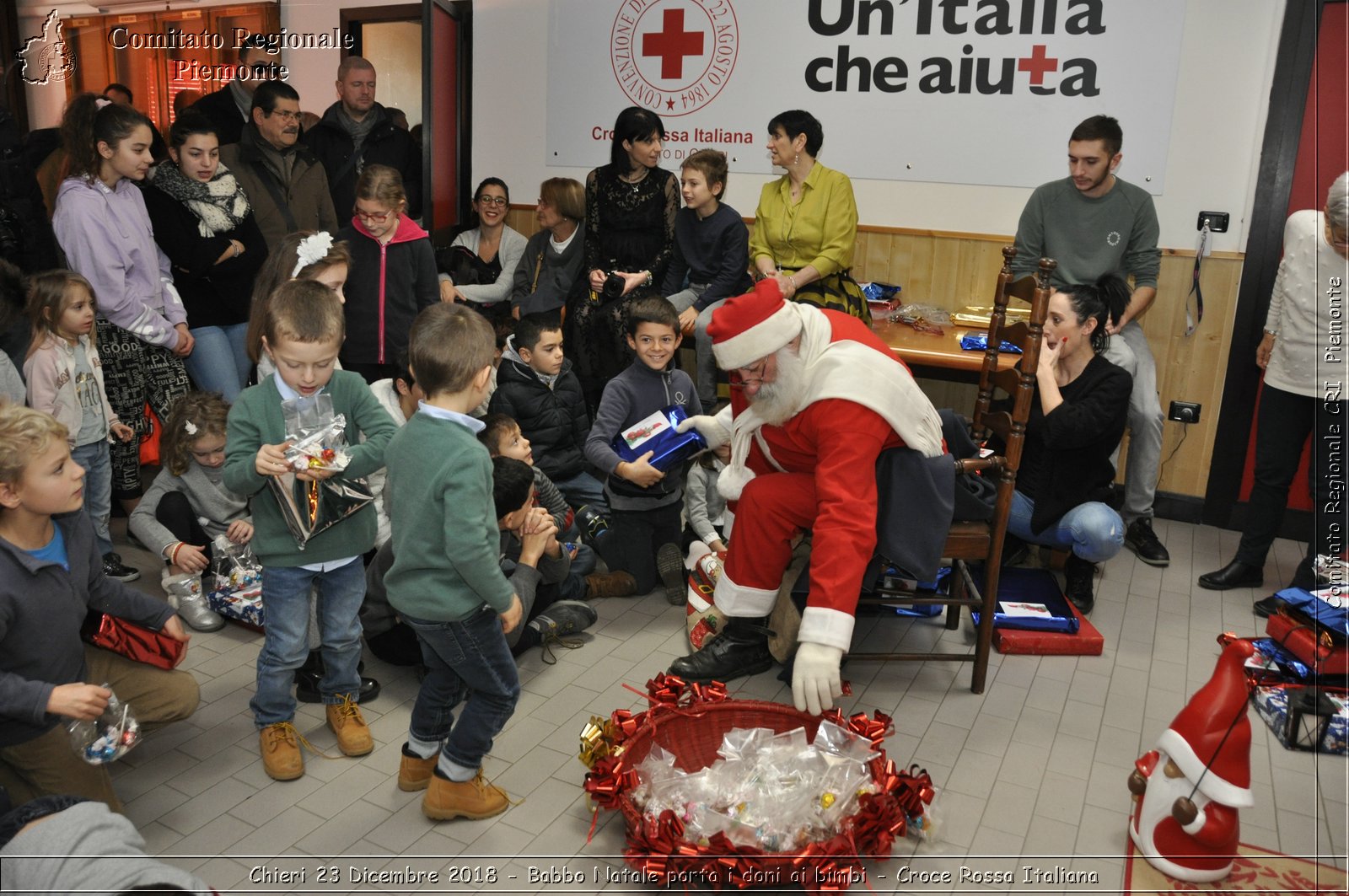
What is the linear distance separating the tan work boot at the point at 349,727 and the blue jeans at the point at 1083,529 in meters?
2.05

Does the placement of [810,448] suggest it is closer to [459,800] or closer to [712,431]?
[712,431]

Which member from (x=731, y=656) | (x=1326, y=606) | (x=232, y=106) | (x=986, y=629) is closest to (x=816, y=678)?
(x=731, y=656)

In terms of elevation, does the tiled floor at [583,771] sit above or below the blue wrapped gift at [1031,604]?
below

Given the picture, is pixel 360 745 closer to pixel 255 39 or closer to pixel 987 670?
pixel 987 670

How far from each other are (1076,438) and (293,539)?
2359 millimetres

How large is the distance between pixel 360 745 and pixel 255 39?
418 cm

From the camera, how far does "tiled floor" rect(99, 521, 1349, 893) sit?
223 centimetres

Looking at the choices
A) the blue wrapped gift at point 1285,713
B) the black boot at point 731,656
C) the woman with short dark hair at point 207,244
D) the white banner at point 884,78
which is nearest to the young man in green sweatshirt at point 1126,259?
the white banner at point 884,78

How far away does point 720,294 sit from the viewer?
176 inches

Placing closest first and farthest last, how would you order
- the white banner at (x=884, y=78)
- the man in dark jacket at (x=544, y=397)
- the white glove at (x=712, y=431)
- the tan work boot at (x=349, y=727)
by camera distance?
the tan work boot at (x=349, y=727) < the white glove at (x=712, y=431) < the man in dark jacket at (x=544, y=397) < the white banner at (x=884, y=78)

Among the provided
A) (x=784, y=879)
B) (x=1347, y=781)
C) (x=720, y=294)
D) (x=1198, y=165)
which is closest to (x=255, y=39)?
(x=720, y=294)

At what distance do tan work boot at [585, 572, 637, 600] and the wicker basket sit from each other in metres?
1.03

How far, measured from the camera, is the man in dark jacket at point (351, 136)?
16.2 feet

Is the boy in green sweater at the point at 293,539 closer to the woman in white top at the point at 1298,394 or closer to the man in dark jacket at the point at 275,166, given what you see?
the man in dark jacket at the point at 275,166
